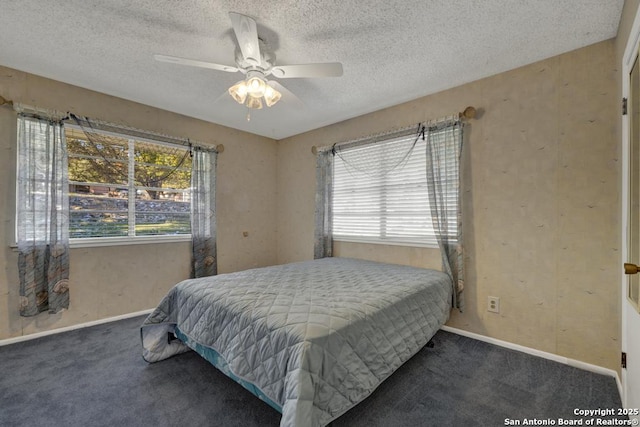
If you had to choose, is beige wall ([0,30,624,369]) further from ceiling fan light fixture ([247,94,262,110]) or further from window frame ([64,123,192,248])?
ceiling fan light fixture ([247,94,262,110])

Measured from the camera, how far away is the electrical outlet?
243 centimetres

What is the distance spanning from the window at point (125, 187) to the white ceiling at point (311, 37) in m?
0.62

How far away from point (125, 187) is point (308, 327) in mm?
2888

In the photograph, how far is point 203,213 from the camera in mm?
3578

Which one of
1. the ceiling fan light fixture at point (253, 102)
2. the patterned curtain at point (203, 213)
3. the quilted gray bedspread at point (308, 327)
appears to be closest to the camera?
the quilted gray bedspread at point (308, 327)

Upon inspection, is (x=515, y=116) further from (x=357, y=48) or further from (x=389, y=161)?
(x=357, y=48)

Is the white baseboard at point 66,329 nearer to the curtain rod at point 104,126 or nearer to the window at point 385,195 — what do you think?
the curtain rod at point 104,126

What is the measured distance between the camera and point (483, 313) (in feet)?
8.23

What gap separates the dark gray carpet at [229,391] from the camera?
154cm

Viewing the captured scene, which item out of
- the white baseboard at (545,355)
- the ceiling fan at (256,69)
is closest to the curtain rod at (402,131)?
the ceiling fan at (256,69)

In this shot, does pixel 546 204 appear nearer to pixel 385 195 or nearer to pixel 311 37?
pixel 385 195

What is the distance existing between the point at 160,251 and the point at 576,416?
3897 mm

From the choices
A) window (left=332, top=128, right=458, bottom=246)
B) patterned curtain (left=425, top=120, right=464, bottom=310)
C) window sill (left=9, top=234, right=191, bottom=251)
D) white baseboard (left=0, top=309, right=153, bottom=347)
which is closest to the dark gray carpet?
white baseboard (left=0, top=309, right=153, bottom=347)

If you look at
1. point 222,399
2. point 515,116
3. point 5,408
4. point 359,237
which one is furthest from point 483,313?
point 5,408
